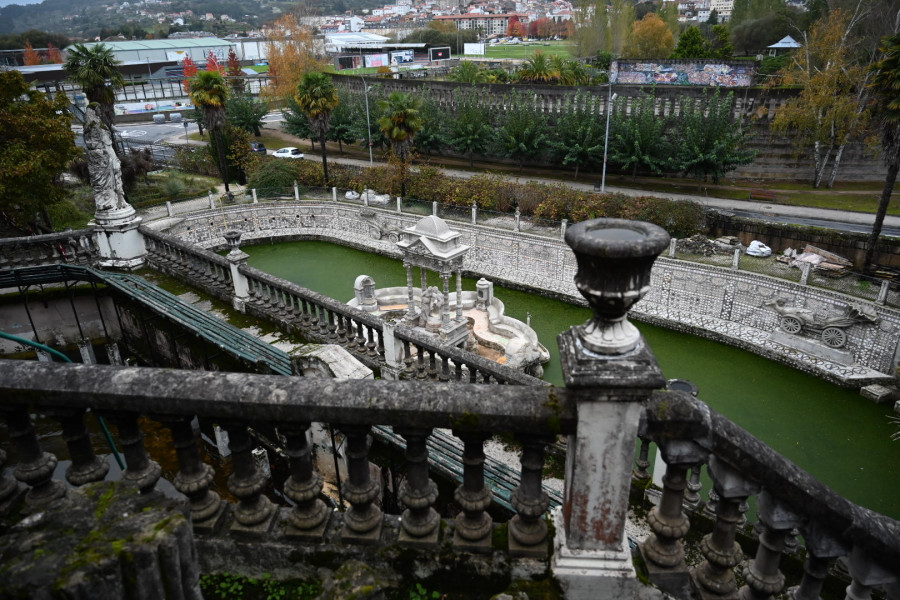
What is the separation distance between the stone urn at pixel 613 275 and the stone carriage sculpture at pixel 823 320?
17.8m

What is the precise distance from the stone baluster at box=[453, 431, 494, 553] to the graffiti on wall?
39.6 meters

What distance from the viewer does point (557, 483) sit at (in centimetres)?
721

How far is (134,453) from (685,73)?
44609 millimetres

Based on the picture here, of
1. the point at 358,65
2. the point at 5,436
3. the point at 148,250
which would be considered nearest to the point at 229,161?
the point at 148,250

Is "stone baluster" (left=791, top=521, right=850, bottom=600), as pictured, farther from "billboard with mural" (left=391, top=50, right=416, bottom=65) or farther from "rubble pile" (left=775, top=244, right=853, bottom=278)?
"billboard with mural" (left=391, top=50, right=416, bottom=65)

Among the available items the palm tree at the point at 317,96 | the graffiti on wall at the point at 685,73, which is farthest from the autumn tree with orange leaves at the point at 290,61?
the graffiti on wall at the point at 685,73

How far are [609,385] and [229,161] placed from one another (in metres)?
34.9

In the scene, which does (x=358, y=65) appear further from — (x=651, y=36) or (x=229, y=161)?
(x=229, y=161)

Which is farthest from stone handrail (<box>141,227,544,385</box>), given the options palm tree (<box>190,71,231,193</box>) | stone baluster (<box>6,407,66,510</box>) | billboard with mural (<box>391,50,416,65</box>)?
billboard with mural (<box>391,50,416,65</box>)

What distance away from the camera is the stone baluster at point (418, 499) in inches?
116

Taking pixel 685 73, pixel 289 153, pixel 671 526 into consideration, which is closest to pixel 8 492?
pixel 671 526

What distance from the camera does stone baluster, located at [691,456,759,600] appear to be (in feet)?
8.77

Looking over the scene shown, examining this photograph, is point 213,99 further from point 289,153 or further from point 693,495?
point 693,495

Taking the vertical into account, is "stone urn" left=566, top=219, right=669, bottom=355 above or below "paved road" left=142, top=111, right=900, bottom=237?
above
